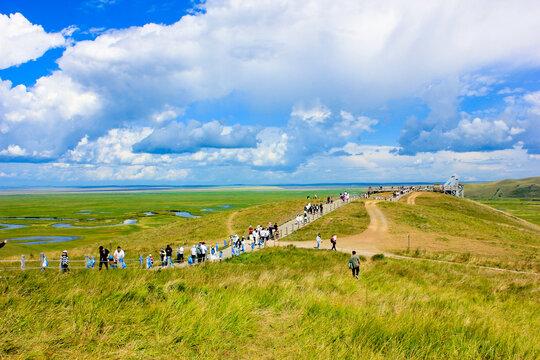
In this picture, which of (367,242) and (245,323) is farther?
(367,242)

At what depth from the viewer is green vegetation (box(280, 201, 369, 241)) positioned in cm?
3395

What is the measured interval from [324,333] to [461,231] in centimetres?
3761

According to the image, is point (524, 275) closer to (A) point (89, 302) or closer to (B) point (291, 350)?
(B) point (291, 350)

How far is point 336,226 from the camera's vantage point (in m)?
37.0

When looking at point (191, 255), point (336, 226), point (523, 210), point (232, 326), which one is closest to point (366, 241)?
point (336, 226)

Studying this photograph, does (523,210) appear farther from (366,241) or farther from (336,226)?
(366,241)

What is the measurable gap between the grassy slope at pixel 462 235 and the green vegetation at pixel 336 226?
3603 mm

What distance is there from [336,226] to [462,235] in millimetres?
13518

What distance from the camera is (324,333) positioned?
5.42 meters

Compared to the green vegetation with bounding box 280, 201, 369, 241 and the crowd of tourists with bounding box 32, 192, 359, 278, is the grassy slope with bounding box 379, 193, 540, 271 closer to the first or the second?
the green vegetation with bounding box 280, 201, 369, 241

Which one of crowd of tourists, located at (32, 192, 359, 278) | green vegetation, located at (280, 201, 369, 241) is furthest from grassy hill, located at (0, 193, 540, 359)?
green vegetation, located at (280, 201, 369, 241)

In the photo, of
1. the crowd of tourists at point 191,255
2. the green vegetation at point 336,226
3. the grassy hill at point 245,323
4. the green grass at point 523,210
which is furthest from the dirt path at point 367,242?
the green grass at point 523,210

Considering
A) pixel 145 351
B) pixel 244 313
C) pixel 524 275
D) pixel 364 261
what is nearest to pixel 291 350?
pixel 244 313

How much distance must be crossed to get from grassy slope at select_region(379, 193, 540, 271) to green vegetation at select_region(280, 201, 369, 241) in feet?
11.8
